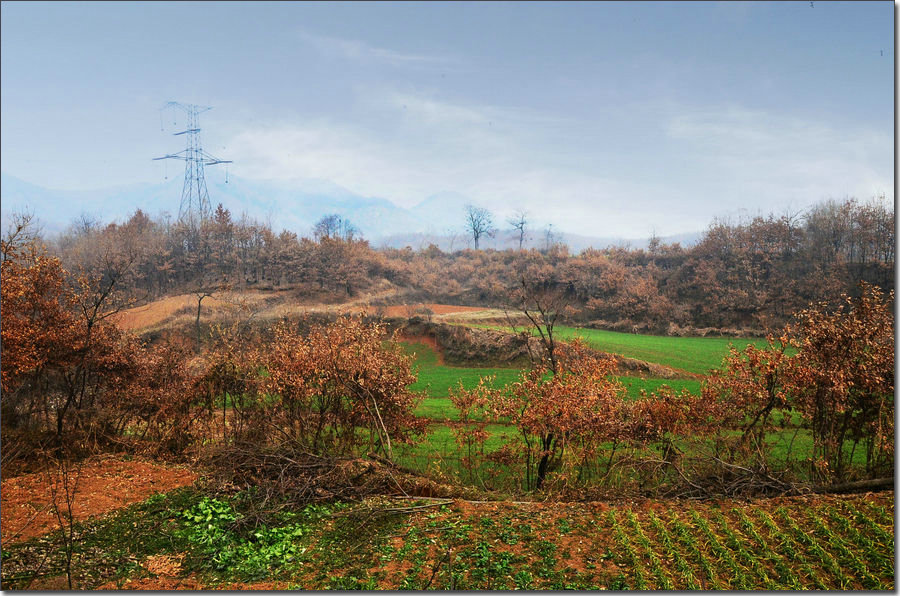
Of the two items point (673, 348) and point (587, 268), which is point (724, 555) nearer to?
point (673, 348)

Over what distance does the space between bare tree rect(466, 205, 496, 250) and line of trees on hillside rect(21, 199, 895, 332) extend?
22142mm

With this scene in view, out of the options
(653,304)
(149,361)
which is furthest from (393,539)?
(653,304)

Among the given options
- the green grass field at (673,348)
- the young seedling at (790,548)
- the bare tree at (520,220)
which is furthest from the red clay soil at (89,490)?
the bare tree at (520,220)

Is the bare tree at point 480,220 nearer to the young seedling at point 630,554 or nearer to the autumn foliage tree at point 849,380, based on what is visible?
the autumn foliage tree at point 849,380

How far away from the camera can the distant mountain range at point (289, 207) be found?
47.8 m

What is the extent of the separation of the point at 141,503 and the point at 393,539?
4136 mm

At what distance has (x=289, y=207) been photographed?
70062 millimetres

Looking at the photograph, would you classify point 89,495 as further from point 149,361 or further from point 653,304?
point 653,304

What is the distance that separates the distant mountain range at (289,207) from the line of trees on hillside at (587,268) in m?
2.62

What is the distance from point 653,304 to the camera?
132 ft

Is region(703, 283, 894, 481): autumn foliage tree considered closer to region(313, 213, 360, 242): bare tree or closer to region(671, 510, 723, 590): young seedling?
Answer: region(671, 510, 723, 590): young seedling

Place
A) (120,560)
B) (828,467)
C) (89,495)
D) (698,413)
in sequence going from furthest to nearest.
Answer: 1. (698,413)
2. (828,467)
3. (89,495)
4. (120,560)

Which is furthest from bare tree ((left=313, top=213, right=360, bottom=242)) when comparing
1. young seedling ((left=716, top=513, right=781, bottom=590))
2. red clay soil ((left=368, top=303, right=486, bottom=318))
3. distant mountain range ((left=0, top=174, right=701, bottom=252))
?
young seedling ((left=716, top=513, right=781, bottom=590))

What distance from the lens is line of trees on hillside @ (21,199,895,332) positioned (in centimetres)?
3453
